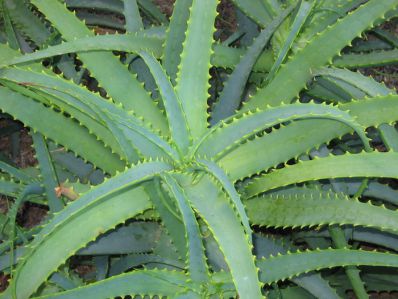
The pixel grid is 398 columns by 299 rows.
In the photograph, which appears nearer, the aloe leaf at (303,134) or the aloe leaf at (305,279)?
the aloe leaf at (303,134)

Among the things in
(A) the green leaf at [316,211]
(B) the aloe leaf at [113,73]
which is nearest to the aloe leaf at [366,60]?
(A) the green leaf at [316,211]

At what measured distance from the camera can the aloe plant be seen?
90 cm

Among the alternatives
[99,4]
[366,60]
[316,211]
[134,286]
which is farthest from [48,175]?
[366,60]

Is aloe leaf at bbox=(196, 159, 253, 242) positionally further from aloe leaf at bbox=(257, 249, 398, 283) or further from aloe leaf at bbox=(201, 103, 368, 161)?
aloe leaf at bbox=(257, 249, 398, 283)

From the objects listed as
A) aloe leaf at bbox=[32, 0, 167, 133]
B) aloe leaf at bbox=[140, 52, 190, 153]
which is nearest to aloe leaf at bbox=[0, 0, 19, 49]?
aloe leaf at bbox=[32, 0, 167, 133]

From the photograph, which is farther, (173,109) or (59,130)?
(59,130)

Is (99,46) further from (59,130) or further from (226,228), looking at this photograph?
(226,228)

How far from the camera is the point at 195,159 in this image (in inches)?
35.8

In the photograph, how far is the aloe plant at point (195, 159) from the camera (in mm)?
899

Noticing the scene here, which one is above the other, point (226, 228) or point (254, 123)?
point (254, 123)

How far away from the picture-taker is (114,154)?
1113 mm

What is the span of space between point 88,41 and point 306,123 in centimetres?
43

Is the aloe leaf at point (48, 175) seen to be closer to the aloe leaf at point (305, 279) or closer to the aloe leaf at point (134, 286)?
the aloe leaf at point (134, 286)

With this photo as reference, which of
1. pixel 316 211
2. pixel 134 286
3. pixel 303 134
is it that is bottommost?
pixel 134 286
